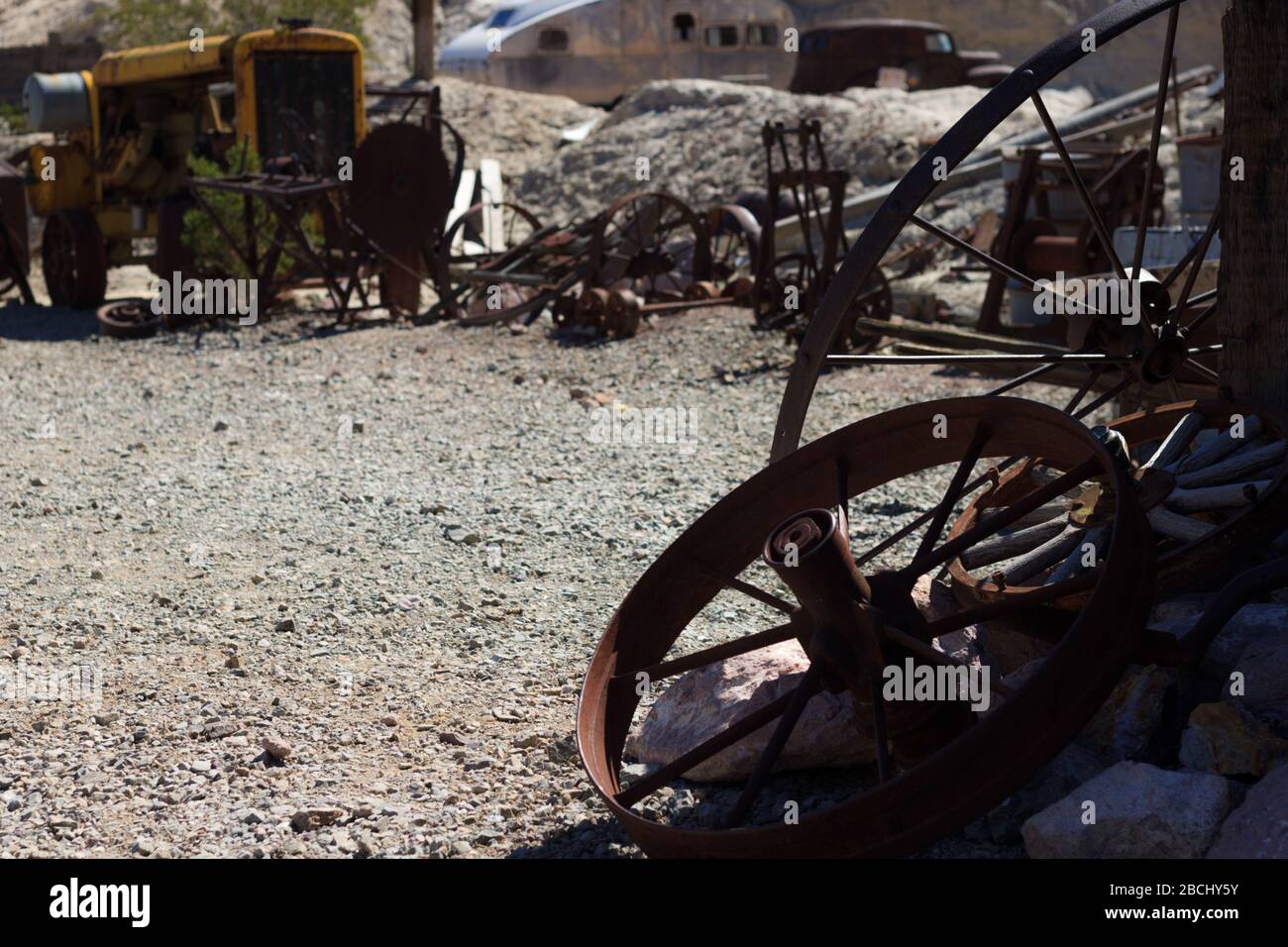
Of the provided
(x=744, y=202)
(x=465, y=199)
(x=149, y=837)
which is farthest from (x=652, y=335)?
(x=149, y=837)

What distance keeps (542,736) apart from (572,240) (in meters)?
9.19

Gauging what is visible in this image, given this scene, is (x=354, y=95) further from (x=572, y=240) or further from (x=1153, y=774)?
(x=1153, y=774)

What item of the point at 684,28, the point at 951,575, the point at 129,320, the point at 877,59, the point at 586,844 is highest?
the point at 684,28

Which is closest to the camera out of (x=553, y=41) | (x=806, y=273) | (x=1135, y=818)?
(x=1135, y=818)

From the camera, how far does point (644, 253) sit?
460 inches

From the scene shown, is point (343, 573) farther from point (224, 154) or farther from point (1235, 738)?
point (224, 154)

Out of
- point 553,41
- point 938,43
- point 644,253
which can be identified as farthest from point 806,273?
point 553,41

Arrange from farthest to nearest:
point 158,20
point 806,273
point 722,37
Result: 1. point 722,37
2. point 158,20
3. point 806,273

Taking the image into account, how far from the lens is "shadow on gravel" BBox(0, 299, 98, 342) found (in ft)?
40.4

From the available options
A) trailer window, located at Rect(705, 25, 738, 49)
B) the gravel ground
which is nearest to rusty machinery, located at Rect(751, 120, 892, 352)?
the gravel ground

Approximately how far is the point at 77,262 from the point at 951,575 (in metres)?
12.3

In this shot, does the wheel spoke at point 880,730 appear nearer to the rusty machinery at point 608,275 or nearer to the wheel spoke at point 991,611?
the wheel spoke at point 991,611

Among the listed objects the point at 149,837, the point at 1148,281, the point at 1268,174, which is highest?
the point at 1268,174

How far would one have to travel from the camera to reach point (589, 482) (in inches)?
269
